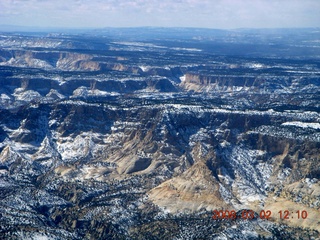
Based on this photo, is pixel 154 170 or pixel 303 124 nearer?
pixel 154 170

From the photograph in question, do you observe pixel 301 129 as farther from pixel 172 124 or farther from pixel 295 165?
pixel 172 124
